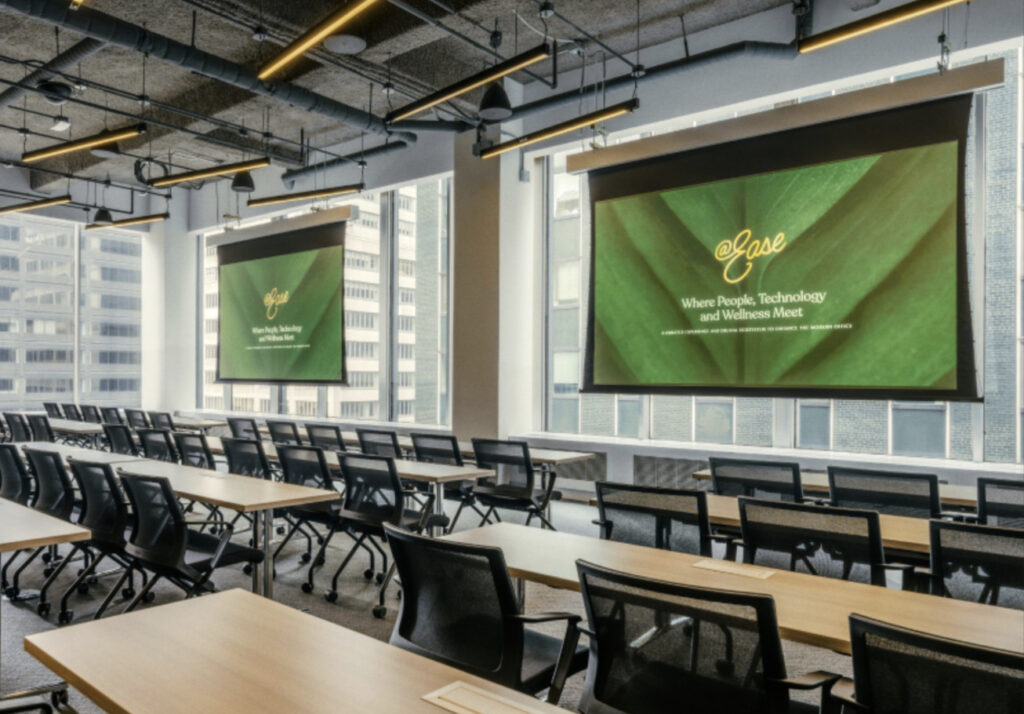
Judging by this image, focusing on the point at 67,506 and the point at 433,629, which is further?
the point at 67,506

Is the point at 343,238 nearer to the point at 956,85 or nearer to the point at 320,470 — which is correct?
the point at 320,470

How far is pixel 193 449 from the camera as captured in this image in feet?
20.0

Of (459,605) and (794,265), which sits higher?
(794,265)

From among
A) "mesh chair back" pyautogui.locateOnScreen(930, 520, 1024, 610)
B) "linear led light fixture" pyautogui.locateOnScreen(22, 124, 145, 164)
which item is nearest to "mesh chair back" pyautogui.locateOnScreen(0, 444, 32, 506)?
"linear led light fixture" pyautogui.locateOnScreen(22, 124, 145, 164)

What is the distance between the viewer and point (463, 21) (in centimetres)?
640

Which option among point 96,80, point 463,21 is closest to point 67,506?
point 463,21

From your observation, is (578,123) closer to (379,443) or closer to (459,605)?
(379,443)

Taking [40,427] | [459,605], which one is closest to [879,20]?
[459,605]

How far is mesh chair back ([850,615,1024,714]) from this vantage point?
126 centimetres

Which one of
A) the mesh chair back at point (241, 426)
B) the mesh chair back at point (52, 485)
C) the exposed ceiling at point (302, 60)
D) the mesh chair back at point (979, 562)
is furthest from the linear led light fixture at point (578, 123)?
the mesh chair back at point (52, 485)

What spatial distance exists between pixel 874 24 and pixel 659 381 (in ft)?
12.3

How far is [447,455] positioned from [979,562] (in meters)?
4.29

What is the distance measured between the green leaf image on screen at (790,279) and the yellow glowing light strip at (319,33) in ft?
12.2

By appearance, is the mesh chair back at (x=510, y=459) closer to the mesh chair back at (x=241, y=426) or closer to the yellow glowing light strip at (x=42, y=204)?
the mesh chair back at (x=241, y=426)
